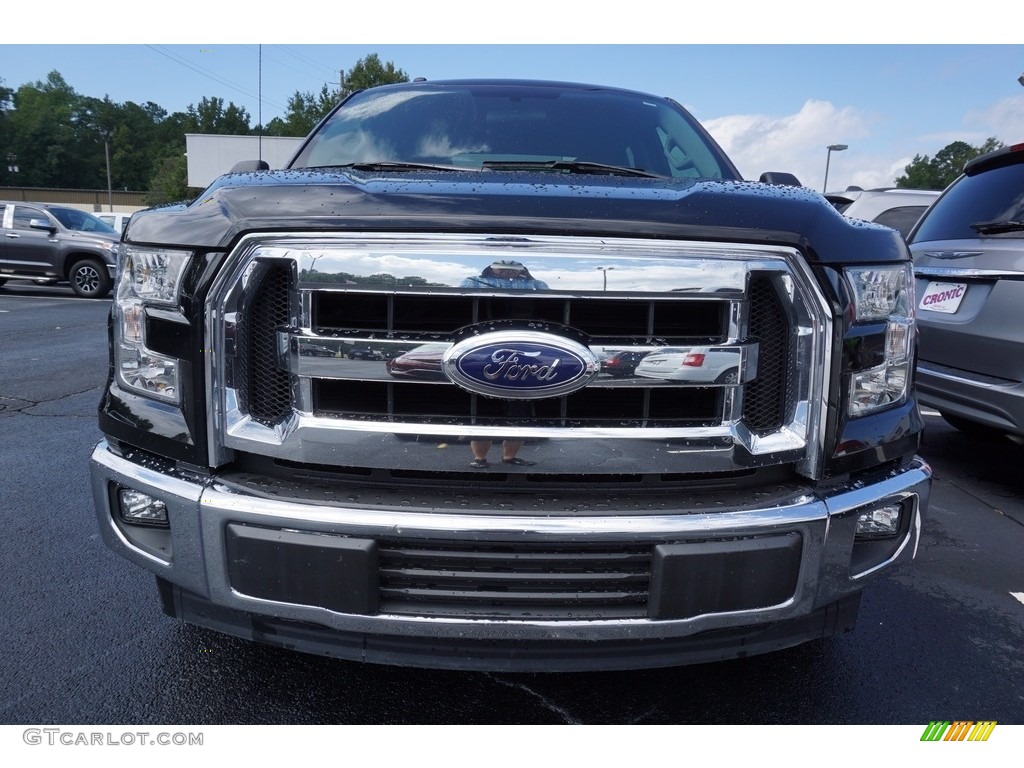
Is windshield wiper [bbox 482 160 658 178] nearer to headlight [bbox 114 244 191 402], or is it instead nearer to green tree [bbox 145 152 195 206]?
headlight [bbox 114 244 191 402]

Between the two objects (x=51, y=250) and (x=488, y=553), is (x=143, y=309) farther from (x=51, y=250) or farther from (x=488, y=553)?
(x=51, y=250)

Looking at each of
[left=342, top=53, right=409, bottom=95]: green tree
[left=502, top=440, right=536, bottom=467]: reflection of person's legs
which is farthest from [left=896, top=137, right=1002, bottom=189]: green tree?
[left=502, top=440, right=536, bottom=467]: reflection of person's legs

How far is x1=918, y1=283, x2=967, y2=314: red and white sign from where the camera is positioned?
3.83m

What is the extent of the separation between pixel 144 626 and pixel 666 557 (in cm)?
177

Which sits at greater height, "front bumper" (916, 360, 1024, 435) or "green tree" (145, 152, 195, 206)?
"green tree" (145, 152, 195, 206)

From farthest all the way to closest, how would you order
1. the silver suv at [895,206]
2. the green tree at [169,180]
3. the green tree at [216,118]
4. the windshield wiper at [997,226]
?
the green tree at [216,118] → the green tree at [169,180] → the silver suv at [895,206] → the windshield wiper at [997,226]

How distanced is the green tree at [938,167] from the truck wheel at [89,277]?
7264 cm

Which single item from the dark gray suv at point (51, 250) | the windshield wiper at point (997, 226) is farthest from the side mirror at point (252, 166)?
the dark gray suv at point (51, 250)

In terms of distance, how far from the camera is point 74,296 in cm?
1399

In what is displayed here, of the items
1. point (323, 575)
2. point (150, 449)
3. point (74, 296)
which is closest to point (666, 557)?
point (323, 575)

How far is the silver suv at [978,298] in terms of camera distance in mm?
3500

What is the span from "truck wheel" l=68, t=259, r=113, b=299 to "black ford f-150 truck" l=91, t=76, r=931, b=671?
13.6 meters
